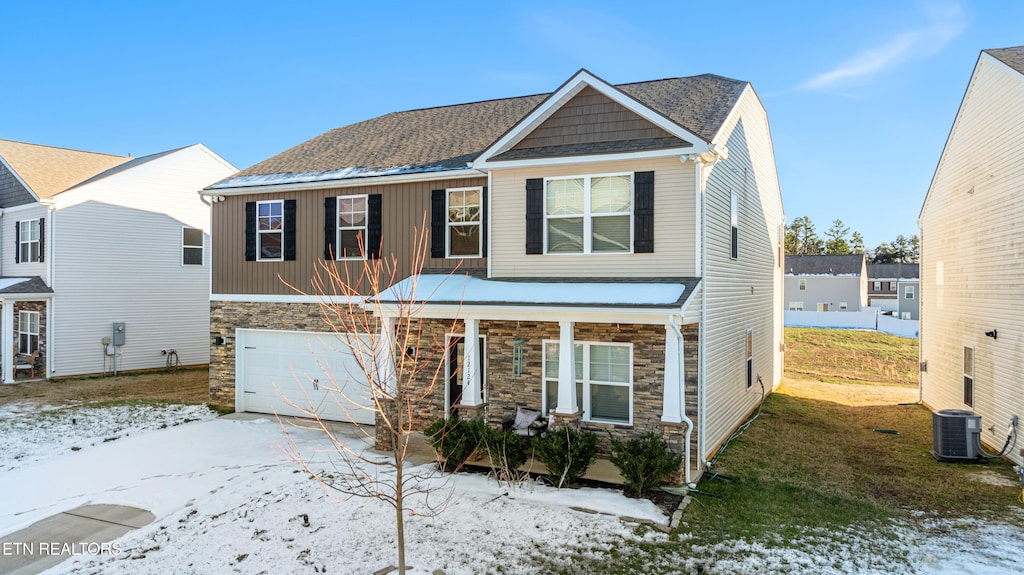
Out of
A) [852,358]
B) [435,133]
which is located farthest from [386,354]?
[852,358]

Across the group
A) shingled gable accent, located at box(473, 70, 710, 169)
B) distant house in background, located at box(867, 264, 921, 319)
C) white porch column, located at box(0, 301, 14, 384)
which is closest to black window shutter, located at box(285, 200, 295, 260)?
shingled gable accent, located at box(473, 70, 710, 169)

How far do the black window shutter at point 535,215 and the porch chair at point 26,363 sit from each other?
18.0m

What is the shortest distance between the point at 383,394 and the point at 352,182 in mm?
8589

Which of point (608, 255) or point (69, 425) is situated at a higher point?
point (608, 255)

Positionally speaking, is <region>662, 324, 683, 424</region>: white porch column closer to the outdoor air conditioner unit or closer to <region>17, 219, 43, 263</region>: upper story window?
the outdoor air conditioner unit

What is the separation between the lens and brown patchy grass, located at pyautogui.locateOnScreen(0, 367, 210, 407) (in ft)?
51.3

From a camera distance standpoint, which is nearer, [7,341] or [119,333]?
[7,341]

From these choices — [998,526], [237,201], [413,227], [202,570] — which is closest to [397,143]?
[413,227]

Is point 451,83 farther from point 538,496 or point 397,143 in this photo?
point 538,496

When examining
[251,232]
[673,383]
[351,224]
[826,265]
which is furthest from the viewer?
[826,265]

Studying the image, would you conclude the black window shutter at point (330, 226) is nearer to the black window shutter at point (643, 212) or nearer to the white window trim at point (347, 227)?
the white window trim at point (347, 227)

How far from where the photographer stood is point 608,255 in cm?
1041

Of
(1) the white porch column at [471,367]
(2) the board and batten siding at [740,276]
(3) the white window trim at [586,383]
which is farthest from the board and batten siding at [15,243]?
(2) the board and batten siding at [740,276]

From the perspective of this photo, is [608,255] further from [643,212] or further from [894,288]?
[894,288]
